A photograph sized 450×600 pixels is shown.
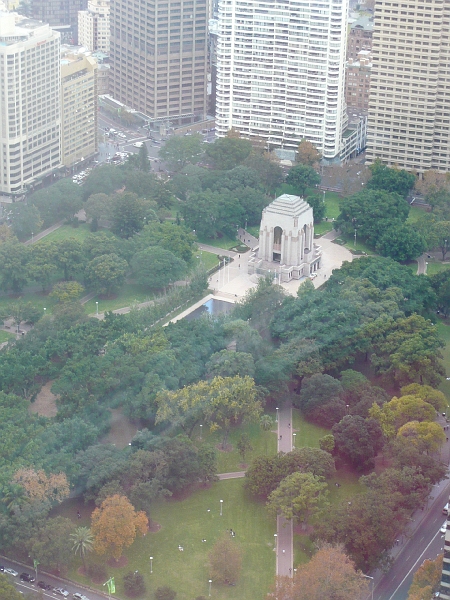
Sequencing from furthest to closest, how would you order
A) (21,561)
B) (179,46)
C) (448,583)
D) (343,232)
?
(179,46) < (343,232) < (21,561) < (448,583)

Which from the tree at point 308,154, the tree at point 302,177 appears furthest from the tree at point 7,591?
the tree at point 308,154

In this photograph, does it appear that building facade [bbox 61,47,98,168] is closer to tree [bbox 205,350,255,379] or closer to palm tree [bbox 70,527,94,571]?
tree [bbox 205,350,255,379]

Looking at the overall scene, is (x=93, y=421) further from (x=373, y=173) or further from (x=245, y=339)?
(x=373, y=173)

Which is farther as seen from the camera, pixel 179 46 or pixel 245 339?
pixel 179 46

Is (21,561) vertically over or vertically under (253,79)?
under

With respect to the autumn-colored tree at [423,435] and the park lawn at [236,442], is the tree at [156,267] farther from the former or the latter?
the autumn-colored tree at [423,435]

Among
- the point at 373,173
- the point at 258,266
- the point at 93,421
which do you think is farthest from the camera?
the point at 373,173

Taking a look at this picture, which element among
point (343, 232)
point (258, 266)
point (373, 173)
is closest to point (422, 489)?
point (258, 266)

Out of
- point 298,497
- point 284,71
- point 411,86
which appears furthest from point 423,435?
point 284,71
